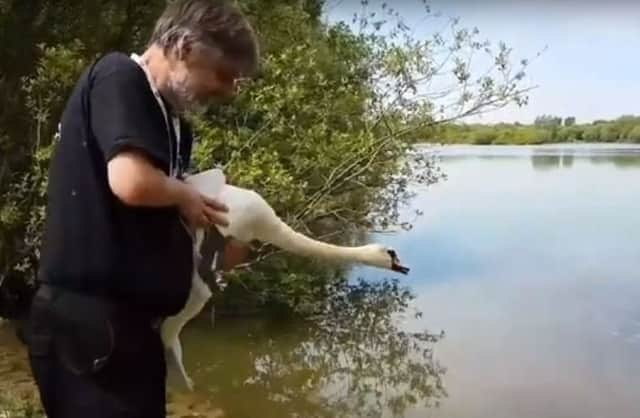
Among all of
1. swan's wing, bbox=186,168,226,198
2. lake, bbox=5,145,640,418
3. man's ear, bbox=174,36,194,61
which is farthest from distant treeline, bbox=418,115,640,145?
man's ear, bbox=174,36,194,61

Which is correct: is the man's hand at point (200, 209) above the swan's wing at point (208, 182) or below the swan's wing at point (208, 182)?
below

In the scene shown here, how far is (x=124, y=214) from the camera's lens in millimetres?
907

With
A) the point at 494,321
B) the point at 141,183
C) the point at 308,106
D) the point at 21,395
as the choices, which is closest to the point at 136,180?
the point at 141,183

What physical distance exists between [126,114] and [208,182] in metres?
0.17

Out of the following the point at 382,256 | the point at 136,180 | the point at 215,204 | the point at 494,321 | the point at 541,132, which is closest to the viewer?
the point at 136,180

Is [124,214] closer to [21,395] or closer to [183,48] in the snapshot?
[183,48]

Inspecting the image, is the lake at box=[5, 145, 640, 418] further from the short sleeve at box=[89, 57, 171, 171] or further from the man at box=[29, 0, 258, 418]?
the short sleeve at box=[89, 57, 171, 171]

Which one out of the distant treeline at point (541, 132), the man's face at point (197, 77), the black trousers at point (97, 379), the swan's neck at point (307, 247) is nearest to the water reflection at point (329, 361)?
the distant treeline at point (541, 132)

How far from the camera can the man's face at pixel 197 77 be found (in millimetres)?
913

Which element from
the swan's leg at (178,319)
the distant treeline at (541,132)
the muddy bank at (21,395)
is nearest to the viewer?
the swan's leg at (178,319)

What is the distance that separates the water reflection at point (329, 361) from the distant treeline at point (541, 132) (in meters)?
0.88

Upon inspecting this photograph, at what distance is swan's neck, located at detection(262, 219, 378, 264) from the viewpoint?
Answer: 3.51ft

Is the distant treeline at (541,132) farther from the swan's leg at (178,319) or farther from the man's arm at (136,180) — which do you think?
the man's arm at (136,180)

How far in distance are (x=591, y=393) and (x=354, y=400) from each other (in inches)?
34.7
